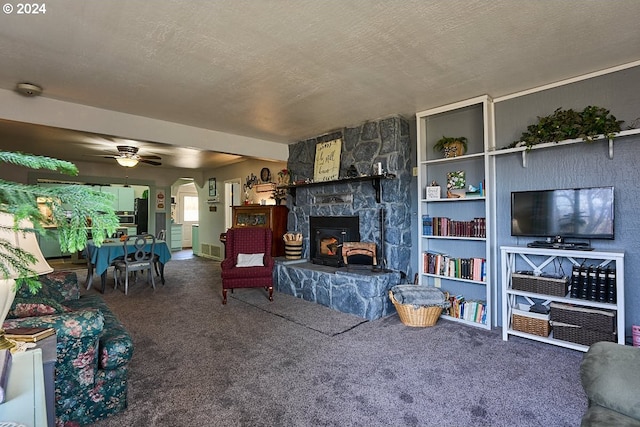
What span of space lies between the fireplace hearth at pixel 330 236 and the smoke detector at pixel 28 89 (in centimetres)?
354

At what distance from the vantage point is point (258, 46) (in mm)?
2354

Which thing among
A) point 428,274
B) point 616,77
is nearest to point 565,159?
point 616,77

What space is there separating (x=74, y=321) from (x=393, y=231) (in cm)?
328

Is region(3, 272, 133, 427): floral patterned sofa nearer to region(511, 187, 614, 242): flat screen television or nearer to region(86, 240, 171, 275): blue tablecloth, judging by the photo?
region(86, 240, 171, 275): blue tablecloth

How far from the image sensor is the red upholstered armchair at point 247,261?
13.9 ft

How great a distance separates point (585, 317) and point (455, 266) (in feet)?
3.94

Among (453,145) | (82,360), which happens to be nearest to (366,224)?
(453,145)

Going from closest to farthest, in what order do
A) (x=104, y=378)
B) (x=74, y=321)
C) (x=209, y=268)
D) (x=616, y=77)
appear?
(x=74, y=321), (x=104, y=378), (x=616, y=77), (x=209, y=268)

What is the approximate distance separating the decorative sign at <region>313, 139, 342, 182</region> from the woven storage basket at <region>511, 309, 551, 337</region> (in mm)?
2784

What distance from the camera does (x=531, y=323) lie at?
2947 millimetres

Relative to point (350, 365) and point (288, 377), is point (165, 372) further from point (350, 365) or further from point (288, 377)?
point (350, 365)

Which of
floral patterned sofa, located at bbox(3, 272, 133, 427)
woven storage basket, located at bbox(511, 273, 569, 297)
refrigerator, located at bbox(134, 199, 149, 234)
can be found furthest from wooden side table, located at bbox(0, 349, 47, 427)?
refrigerator, located at bbox(134, 199, 149, 234)

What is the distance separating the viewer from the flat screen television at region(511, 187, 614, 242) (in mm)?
2705

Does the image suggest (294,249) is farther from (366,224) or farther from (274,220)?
(366,224)
